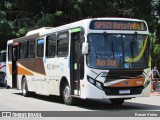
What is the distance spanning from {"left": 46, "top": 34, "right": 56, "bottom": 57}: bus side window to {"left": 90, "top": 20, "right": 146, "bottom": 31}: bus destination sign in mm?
3362

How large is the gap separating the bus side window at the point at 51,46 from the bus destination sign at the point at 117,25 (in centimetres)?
336

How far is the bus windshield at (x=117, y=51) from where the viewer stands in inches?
587

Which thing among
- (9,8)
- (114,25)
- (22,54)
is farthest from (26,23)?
(114,25)

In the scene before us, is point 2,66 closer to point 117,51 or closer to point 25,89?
point 25,89

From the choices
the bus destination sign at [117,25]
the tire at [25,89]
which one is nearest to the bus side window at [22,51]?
the tire at [25,89]

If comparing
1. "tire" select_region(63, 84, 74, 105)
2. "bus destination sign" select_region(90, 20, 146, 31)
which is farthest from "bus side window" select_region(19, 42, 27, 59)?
"bus destination sign" select_region(90, 20, 146, 31)

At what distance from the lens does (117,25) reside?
15484mm

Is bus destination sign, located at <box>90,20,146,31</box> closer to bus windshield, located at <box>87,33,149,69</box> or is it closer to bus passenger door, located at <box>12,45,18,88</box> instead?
bus windshield, located at <box>87,33,149,69</box>

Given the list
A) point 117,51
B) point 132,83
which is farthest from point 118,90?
point 117,51

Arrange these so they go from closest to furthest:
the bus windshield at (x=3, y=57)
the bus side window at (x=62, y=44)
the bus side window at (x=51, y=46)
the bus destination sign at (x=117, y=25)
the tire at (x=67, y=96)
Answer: the bus destination sign at (x=117, y=25), the tire at (x=67, y=96), the bus side window at (x=62, y=44), the bus side window at (x=51, y=46), the bus windshield at (x=3, y=57)

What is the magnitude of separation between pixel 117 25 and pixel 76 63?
211cm

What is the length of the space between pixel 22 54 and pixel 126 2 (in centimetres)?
1449

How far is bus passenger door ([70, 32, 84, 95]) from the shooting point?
15472 millimetres

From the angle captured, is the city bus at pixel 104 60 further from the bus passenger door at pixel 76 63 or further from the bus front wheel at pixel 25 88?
the bus front wheel at pixel 25 88
